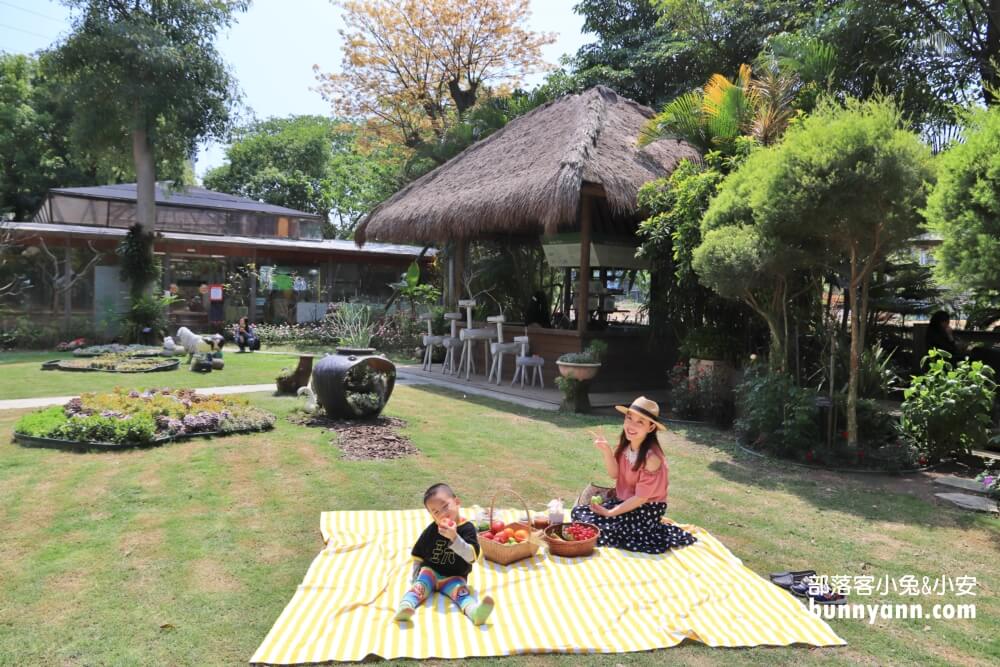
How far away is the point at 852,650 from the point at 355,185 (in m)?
36.8

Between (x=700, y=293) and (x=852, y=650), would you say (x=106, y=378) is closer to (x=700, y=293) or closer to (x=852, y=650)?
(x=700, y=293)

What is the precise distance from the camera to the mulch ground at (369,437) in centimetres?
675

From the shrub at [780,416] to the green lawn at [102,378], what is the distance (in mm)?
7933

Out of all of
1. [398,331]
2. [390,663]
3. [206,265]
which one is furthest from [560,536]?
[206,265]

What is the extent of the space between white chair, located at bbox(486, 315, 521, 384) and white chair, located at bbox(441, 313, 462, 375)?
0.90 m

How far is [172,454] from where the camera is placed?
655cm

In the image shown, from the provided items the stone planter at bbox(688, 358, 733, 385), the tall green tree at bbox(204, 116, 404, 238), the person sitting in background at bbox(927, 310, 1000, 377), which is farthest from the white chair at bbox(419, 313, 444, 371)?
the tall green tree at bbox(204, 116, 404, 238)

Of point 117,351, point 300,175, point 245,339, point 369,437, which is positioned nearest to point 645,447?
point 369,437

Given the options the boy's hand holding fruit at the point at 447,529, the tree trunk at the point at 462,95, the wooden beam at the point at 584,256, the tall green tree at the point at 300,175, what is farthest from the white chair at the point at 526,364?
the tall green tree at the point at 300,175

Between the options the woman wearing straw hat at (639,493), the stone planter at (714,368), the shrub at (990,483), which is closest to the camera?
the woman wearing straw hat at (639,493)

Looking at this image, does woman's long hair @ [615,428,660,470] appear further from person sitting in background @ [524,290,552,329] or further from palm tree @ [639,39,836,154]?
person sitting in background @ [524,290,552,329]

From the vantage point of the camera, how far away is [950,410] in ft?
21.5

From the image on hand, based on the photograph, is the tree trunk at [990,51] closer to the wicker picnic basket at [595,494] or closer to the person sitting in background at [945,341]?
the person sitting in background at [945,341]

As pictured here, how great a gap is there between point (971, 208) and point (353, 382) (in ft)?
21.0
